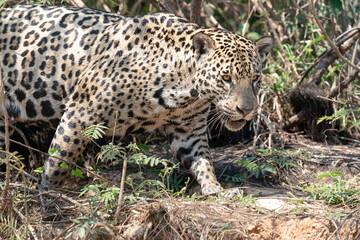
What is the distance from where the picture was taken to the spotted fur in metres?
5.25

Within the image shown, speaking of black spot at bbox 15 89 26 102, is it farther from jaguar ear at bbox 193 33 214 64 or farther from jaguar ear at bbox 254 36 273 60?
jaguar ear at bbox 254 36 273 60

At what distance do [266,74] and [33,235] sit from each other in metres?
4.45

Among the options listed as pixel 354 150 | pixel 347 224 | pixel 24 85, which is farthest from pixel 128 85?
pixel 354 150

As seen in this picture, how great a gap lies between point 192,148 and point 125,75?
1.11 m

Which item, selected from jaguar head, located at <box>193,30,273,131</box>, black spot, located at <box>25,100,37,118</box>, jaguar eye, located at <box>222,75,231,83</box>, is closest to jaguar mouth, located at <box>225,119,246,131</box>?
jaguar head, located at <box>193,30,273,131</box>

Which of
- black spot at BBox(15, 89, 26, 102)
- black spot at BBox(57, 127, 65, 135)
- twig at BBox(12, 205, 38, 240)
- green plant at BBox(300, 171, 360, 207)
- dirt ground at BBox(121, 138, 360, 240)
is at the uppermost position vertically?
black spot at BBox(15, 89, 26, 102)

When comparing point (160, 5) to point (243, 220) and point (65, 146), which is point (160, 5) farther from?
point (243, 220)

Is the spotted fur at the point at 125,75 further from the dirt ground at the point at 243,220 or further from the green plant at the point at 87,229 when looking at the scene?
the green plant at the point at 87,229

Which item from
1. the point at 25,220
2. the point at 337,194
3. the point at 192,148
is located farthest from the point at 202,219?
the point at 192,148

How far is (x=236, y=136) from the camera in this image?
288 inches

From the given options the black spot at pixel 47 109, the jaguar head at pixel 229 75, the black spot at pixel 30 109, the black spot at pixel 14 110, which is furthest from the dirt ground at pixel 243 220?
the black spot at pixel 14 110

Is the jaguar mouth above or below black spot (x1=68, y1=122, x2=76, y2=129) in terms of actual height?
above

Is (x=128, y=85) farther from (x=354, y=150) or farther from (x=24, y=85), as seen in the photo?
(x=354, y=150)

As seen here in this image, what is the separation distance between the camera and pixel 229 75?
5.16 meters
